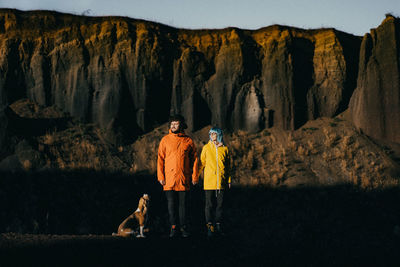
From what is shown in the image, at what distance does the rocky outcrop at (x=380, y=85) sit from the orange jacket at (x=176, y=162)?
1578 cm

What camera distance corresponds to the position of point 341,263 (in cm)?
700

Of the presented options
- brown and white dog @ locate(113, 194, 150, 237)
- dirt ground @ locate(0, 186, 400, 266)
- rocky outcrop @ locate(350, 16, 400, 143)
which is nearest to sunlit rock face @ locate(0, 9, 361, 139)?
rocky outcrop @ locate(350, 16, 400, 143)

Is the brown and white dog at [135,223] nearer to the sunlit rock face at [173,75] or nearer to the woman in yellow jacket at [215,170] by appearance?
the woman in yellow jacket at [215,170]

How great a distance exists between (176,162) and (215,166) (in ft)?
2.47

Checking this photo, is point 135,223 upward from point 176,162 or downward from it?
downward

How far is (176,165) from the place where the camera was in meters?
7.42

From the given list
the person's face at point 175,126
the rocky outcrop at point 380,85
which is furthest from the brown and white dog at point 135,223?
the rocky outcrop at point 380,85

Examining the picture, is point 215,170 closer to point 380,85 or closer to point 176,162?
point 176,162

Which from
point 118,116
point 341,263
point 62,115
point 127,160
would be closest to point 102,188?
point 127,160

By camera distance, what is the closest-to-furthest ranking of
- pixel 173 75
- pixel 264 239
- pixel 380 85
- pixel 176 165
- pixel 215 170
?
1. pixel 176 165
2. pixel 215 170
3. pixel 264 239
4. pixel 380 85
5. pixel 173 75

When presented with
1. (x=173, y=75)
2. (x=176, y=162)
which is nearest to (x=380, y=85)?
(x=173, y=75)

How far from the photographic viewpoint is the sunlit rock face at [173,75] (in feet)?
75.2

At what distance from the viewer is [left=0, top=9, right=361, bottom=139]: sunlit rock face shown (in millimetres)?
22922

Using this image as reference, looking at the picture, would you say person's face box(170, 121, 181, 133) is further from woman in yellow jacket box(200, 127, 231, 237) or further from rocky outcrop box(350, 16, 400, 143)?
rocky outcrop box(350, 16, 400, 143)
